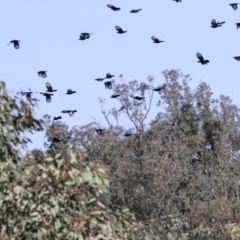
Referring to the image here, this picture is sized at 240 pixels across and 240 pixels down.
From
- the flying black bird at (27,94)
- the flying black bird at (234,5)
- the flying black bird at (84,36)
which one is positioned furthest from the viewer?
the flying black bird at (234,5)

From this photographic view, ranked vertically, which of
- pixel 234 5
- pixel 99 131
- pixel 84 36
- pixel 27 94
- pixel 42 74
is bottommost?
pixel 27 94

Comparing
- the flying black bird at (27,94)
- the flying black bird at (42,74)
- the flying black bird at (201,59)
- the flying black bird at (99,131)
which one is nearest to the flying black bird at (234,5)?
the flying black bird at (201,59)

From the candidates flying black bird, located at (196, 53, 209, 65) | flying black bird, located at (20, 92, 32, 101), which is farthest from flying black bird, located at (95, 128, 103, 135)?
flying black bird, located at (20, 92, 32, 101)

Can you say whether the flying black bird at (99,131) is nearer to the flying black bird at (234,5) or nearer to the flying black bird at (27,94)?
the flying black bird at (234,5)

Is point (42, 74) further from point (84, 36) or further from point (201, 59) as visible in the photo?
point (201, 59)

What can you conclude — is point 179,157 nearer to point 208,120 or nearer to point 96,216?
point 208,120

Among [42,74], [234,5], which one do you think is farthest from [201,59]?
[42,74]

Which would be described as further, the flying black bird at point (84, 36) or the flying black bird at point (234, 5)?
the flying black bird at point (234, 5)

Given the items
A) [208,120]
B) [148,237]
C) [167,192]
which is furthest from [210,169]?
[148,237]

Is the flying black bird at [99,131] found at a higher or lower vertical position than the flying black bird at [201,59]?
higher

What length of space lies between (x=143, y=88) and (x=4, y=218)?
135 feet

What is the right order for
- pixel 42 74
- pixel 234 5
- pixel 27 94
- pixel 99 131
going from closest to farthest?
pixel 27 94 < pixel 42 74 < pixel 234 5 < pixel 99 131

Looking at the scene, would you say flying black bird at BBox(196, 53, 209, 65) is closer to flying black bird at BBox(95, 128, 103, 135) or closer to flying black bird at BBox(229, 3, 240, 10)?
flying black bird at BBox(229, 3, 240, 10)

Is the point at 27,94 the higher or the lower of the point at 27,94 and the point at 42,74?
the lower
